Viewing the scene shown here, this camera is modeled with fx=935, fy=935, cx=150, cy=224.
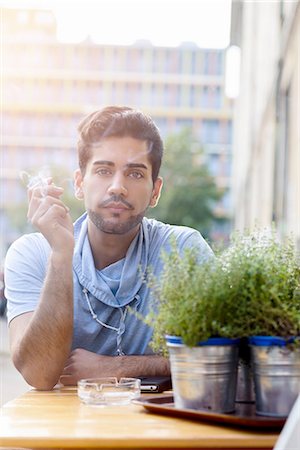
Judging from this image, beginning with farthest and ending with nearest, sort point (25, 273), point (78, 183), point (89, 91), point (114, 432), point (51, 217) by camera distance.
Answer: point (89, 91)
point (78, 183)
point (25, 273)
point (51, 217)
point (114, 432)

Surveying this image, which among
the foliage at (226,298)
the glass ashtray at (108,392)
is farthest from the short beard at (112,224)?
the foliage at (226,298)

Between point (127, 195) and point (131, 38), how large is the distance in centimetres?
5644

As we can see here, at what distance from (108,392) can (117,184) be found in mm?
647

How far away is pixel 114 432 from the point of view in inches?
58.8

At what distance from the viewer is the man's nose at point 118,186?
232cm

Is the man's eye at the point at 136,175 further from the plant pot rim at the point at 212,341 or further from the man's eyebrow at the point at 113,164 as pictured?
the plant pot rim at the point at 212,341

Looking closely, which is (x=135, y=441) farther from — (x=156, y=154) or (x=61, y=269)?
(x=156, y=154)

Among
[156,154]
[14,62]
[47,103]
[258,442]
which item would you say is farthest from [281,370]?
[14,62]

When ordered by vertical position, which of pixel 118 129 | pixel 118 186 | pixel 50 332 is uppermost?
pixel 118 129

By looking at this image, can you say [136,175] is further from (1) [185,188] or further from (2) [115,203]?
(1) [185,188]

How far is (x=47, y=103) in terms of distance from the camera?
56.1 m

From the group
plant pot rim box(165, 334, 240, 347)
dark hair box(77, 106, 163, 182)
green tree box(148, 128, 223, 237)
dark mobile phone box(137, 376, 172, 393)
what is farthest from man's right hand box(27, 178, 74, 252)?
green tree box(148, 128, 223, 237)

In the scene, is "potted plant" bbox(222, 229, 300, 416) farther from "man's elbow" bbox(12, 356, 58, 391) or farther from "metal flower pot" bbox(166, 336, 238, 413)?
"man's elbow" bbox(12, 356, 58, 391)

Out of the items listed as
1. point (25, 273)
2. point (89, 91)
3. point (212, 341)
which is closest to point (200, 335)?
point (212, 341)
